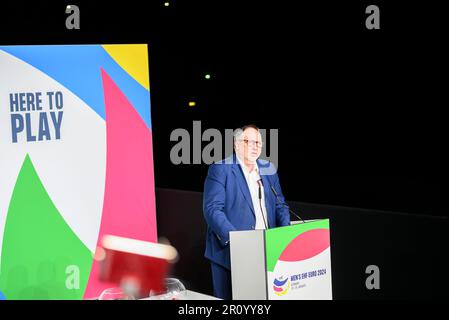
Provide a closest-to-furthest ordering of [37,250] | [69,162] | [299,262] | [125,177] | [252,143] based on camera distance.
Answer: [299,262] → [252,143] → [37,250] → [69,162] → [125,177]

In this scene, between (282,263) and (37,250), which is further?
(37,250)

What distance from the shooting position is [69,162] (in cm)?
504

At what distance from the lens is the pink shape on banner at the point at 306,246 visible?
3.62 metres

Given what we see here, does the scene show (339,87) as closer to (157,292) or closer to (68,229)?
(68,229)

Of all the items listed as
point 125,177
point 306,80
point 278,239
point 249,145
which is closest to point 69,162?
point 125,177

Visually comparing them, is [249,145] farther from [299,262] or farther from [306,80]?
[306,80]

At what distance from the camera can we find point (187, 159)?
6.76m

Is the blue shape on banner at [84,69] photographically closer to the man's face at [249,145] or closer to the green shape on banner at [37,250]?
the green shape on banner at [37,250]

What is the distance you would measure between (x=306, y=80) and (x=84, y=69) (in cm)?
164

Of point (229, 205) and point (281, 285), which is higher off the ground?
point (229, 205)

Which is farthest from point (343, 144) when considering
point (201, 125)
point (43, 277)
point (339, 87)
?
point (43, 277)

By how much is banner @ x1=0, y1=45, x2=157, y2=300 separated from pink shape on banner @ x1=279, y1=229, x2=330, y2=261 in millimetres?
1919

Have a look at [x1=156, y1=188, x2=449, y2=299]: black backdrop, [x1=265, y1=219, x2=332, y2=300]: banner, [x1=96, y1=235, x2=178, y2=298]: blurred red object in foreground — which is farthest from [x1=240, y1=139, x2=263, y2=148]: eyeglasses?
[x1=96, y1=235, x2=178, y2=298]: blurred red object in foreground

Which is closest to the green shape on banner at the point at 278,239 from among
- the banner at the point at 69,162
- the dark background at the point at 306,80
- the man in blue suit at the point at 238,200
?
the man in blue suit at the point at 238,200
